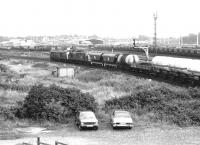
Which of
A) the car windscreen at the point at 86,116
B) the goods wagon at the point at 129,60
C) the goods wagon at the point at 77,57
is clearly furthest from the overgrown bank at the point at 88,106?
the goods wagon at the point at 77,57

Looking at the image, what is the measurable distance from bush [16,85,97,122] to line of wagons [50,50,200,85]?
15.2m

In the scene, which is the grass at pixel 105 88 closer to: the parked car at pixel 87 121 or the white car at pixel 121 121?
the white car at pixel 121 121

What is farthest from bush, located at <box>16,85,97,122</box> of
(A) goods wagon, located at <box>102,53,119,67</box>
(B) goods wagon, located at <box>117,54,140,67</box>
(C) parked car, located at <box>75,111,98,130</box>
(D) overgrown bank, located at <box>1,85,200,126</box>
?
(A) goods wagon, located at <box>102,53,119,67</box>

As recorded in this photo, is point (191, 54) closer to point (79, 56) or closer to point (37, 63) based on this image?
point (79, 56)

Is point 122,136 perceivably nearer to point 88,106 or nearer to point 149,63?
point 88,106

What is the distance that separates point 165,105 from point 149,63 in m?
21.0

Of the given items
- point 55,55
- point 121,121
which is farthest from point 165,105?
point 55,55

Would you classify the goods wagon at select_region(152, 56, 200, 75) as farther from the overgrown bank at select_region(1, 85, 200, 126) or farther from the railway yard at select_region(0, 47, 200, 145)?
the overgrown bank at select_region(1, 85, 200, 126)

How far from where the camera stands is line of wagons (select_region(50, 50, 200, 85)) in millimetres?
46625

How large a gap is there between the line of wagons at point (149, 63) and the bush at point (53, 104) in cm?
1524

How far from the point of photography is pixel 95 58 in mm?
77438

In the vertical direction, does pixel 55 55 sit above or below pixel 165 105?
above

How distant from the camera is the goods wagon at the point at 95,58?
75.6 meters

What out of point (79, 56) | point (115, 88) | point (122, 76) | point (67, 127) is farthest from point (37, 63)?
point (67, 127)
